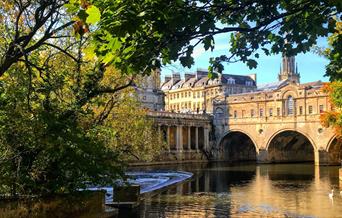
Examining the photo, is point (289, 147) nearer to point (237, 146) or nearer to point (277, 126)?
point (277, 126)

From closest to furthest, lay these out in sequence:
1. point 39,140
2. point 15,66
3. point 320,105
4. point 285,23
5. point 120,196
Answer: point 285,23 → point 39,140 → point 15,66 → point 120,196 → point 320,105

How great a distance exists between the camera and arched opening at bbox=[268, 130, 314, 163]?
71.2 meters

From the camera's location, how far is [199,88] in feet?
393

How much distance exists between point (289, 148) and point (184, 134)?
16973 millimetres

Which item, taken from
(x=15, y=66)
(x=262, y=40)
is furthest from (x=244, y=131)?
(x=262, y=40)

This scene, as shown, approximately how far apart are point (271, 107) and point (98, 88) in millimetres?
56640

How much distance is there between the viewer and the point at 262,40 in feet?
29.2

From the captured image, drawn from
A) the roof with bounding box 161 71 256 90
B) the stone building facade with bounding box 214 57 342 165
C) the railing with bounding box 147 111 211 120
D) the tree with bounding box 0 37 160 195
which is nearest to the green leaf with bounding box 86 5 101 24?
the tree with bounding box 0 37 160 195

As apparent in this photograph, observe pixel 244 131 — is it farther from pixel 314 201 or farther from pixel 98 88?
pixel 98 88

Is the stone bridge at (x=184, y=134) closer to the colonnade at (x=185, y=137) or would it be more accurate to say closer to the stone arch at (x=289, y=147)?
the colonnade at (x=185, y=137)

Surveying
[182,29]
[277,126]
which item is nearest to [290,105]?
[277,126]

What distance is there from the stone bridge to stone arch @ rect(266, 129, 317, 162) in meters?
12.0

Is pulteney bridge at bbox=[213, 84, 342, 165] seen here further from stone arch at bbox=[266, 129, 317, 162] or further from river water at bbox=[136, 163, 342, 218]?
river water at bbox=[136, 163, 342, 218]

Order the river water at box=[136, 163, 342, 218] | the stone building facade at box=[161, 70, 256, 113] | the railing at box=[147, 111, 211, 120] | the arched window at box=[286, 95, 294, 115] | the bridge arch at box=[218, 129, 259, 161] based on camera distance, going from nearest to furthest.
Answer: the river water at box=[136, 163, 342, 218] < the arched window at box=[286, 95, 294, 115] < the railing at box=[147, 111, 211, 120] < the bridge arch at box=[218, 129, 259, 161] < the stone building facade at box=[161, 70, 256, 113]
